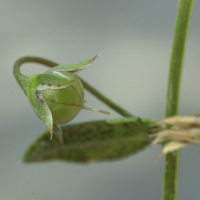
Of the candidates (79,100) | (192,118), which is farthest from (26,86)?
(192,118)

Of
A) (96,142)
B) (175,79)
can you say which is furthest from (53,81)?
A: (96,142)

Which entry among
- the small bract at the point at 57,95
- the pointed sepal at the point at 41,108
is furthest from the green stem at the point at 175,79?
the pointed sepal at the point at 41,108

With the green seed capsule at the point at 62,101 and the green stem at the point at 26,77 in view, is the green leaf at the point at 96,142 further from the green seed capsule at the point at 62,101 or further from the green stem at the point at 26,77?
the green seed capsule at the point at 62,101

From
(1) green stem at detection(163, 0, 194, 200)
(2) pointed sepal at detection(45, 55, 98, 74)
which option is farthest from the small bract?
(1) green stem at detection(163, 0, 194, 200)

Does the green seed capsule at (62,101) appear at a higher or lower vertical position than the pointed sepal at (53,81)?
lower

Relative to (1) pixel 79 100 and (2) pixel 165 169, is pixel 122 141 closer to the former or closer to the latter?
(2) pixel 165 169

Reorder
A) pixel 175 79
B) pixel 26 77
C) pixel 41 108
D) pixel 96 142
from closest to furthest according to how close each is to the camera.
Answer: pixel 41 108
pixel 26 77
pixel 175 79
pixel 96 142

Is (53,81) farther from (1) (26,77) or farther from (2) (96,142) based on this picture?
(2) (96,142)
